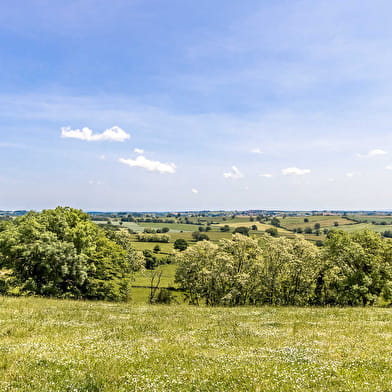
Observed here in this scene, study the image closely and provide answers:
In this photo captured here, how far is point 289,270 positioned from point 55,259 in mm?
38315

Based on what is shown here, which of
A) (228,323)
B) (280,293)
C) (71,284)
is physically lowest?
(280,293)

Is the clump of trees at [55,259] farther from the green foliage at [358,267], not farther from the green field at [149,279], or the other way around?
the green field at [149,279]

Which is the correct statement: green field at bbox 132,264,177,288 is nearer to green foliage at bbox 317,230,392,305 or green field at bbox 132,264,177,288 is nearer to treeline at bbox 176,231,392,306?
treeline at bbox 176,231,392,306

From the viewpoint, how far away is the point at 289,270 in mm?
52500

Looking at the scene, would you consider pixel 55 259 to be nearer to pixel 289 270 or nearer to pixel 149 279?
pixel 289 270

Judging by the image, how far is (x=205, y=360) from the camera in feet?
42.1

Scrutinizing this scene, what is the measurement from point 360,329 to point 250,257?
35471 millimetres

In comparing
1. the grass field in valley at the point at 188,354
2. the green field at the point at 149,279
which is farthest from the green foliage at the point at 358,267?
the green field at the point at 149,279

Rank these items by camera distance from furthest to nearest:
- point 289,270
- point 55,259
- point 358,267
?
point 289,270, point 358,267, point 55,259

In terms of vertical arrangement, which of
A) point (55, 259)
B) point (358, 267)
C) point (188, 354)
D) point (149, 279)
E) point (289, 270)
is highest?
point (188, 354)

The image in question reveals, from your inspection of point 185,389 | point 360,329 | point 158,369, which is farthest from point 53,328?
point 360,329

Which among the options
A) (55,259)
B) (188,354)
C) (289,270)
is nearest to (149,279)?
(289,270)

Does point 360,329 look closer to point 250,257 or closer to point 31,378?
point 31,378

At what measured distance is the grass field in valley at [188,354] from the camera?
10.4 metres
